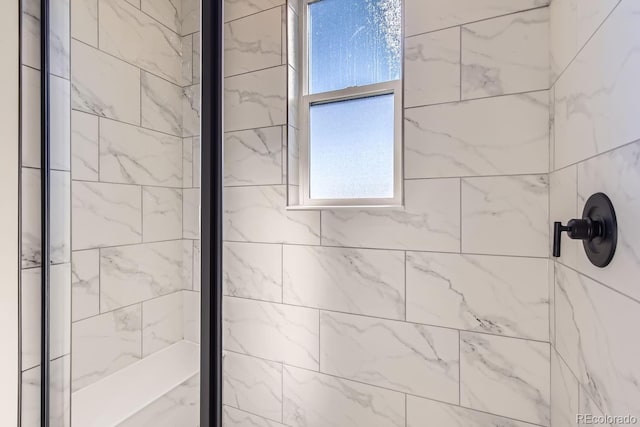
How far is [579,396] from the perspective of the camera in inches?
28.9

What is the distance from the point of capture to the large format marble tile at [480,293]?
3.24ft

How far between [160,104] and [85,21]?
0.34 meters

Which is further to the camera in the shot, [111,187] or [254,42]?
[254,42]

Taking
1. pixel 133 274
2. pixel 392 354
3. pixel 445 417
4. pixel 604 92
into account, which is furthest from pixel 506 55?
pixel 133 274

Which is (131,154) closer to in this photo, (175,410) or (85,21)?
(85,21)

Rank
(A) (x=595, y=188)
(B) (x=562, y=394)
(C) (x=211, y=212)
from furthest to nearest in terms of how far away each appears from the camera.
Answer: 1. (B) (x=562, y=394)
2. (C) (x=211, y=212)
3. (A) (x=595, y=188)

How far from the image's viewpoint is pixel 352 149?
4.47 ft

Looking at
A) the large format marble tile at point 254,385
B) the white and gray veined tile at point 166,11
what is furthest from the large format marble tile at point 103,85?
the large format marble tile at point 254,385

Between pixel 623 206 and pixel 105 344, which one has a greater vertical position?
pixel 623 206

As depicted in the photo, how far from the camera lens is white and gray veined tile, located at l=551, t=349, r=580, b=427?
77 centimetres

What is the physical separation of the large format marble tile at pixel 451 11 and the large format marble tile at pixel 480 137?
11.2 inches

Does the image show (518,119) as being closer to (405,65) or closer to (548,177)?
(548,177)

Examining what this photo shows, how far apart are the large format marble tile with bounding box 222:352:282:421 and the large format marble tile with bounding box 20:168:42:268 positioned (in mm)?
851

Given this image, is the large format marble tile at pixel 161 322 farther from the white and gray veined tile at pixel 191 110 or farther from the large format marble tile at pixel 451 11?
the large format marble tile at pixel 451 11
